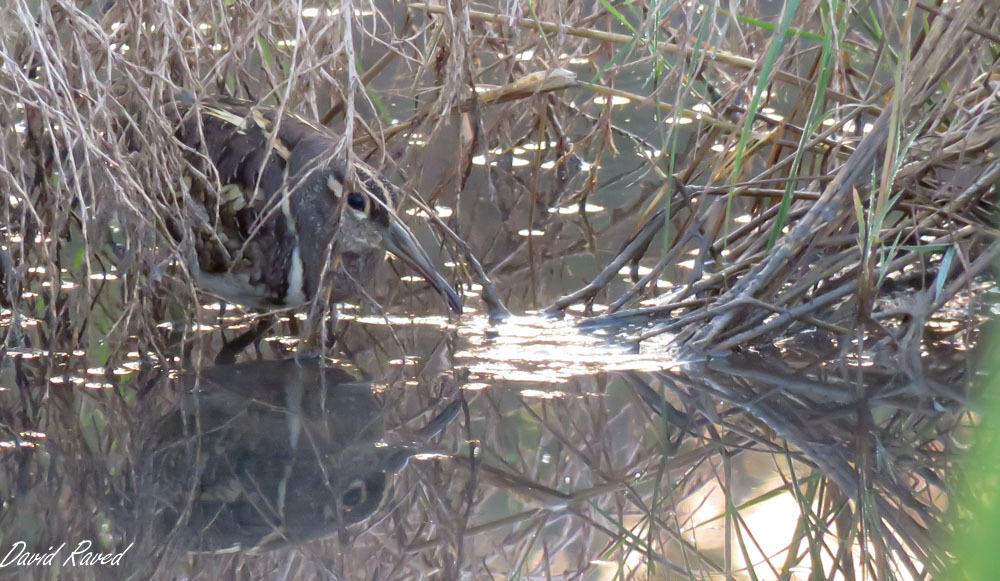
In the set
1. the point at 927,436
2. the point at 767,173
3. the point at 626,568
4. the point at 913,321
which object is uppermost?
the point at 767,173

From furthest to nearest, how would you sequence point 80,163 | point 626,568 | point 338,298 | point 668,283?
1. point 668,283
2. point 338,298
3. point 80,163
4. point 626,568

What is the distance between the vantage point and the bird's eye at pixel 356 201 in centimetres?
221

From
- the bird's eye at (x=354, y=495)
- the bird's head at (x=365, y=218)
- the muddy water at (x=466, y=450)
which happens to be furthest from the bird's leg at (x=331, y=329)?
the bird's eye at (x=354, y=495)

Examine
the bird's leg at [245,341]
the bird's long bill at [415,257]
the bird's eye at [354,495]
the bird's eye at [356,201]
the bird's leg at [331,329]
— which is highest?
the bird's eye at [356,201]

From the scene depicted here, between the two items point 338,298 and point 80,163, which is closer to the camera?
point 80,163

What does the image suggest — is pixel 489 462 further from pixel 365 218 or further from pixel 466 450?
pixel 365 218

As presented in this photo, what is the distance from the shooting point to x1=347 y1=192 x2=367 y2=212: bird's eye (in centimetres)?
221

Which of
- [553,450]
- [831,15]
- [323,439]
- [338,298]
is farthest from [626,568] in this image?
[338,298]

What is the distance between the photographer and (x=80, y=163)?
75.4 inches

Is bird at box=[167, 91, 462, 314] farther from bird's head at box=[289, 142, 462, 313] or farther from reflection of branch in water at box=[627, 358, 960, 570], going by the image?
reflection of branch in water at box=[627, 358, 960, 570]

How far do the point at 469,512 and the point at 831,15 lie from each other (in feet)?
2.83

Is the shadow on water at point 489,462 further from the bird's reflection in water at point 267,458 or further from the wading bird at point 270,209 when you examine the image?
the wading bird at point 270,209

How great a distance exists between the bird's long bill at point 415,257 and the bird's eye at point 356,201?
0.08m

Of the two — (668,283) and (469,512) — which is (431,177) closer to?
(668,283)
